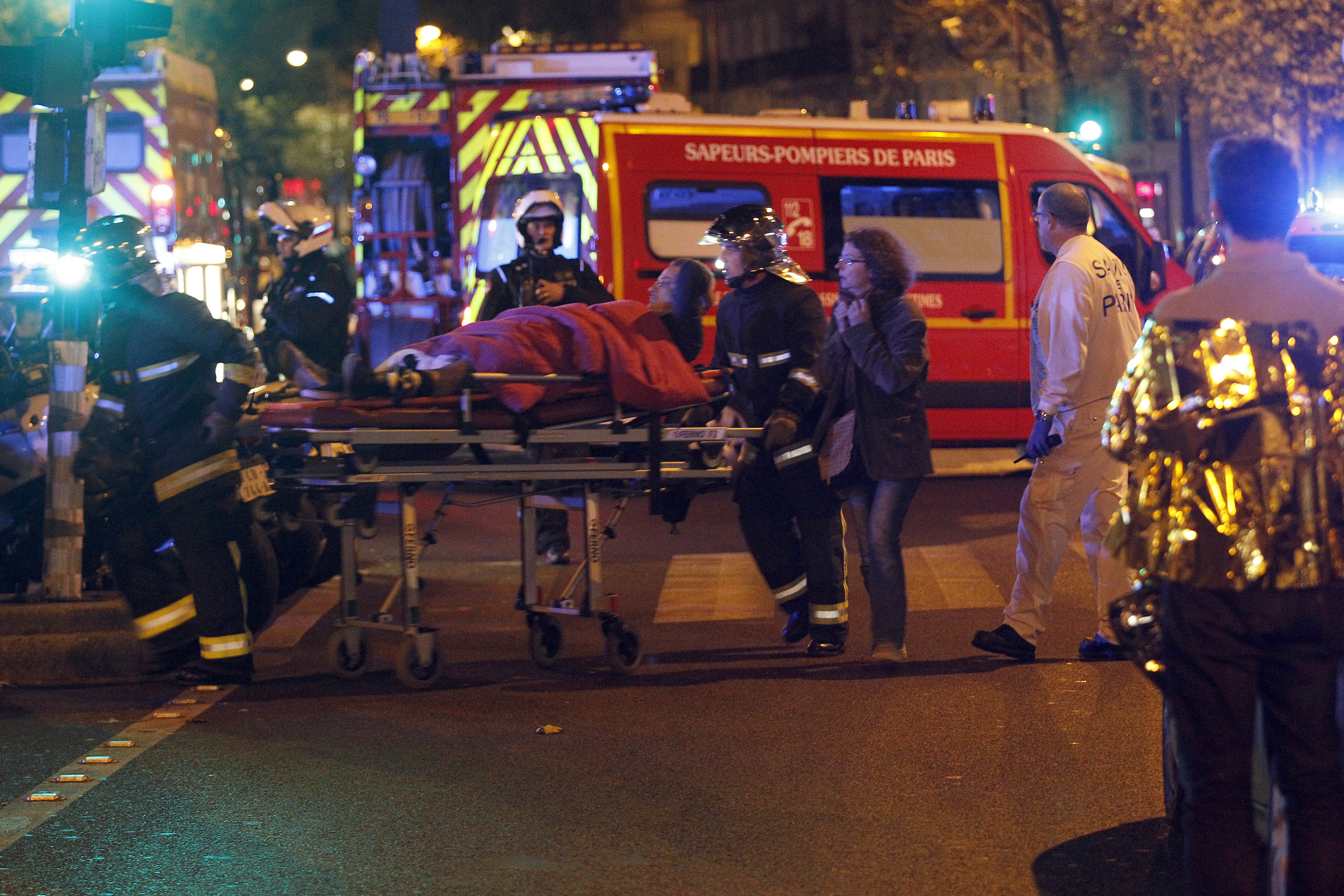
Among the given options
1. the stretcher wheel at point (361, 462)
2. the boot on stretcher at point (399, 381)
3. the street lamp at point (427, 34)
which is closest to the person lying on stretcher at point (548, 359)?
the boot on stretcher at point (399, 381)

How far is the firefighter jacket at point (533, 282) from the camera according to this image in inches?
331

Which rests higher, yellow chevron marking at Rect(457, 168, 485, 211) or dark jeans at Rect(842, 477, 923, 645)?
yellow chevron marking at Rect(457, 168, 485, 211)

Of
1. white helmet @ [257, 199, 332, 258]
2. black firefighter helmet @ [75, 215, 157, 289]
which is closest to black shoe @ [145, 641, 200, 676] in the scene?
black firefighter helmet @ [75, 215, 157, 289]

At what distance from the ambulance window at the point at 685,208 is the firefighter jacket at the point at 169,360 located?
221 inches

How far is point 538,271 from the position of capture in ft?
27.9

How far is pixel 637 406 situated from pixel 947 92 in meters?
49.7

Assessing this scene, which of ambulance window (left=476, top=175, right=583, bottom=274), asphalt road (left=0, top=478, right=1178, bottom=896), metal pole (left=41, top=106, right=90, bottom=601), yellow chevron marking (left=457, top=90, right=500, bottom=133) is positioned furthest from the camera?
yellow chevron marking (left=457, top=90, right=500, bottom=133)

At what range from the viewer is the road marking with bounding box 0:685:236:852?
4746mm

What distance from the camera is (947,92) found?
53969 mm

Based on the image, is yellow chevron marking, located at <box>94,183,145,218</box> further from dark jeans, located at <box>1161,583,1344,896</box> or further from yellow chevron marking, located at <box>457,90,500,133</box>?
dark jeans, located at <box>1161,583,1344,896</box>

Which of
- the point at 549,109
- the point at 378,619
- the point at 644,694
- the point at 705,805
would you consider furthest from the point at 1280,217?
the point at 549,109

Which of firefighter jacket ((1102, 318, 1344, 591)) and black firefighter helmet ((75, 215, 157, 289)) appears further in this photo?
black firefighter helmet ((75, 215, 157, 289))

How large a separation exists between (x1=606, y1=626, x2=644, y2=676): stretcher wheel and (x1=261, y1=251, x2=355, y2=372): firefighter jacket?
13.3 ft

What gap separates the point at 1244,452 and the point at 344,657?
4.24 metres
